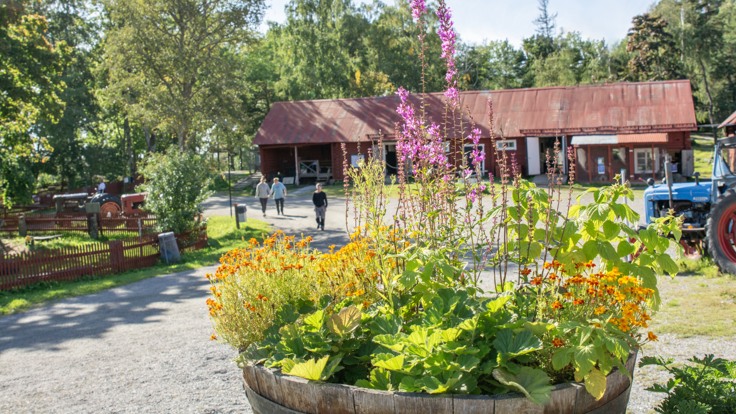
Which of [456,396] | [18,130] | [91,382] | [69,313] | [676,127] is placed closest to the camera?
[456,396]

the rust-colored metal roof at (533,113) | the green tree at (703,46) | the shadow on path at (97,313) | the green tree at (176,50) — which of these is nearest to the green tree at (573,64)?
the green tree at (703,46)

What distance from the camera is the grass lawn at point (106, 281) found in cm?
1267

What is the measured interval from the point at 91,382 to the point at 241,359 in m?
3.94

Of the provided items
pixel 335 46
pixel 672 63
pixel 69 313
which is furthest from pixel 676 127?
pixel 69 313

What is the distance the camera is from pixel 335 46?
4712 centimetres

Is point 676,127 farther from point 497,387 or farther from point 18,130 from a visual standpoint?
point 497,387

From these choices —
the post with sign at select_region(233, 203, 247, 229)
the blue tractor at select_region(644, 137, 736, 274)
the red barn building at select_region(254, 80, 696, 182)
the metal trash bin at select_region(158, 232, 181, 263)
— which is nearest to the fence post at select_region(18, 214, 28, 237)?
the post with sign at select_region(233, 203, 247, 229)

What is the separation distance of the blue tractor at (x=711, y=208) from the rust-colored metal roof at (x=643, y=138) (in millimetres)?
19990

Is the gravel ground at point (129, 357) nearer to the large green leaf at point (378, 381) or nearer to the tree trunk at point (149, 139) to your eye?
the large green leaf at point (378, 381)

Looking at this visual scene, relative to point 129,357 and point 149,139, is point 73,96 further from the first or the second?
point 129,357

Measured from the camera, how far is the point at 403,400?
3.10 meters

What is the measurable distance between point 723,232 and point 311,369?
8.83 meters

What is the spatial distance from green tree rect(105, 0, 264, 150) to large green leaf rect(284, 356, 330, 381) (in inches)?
1288

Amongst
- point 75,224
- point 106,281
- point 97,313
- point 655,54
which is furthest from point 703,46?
point 97,313
